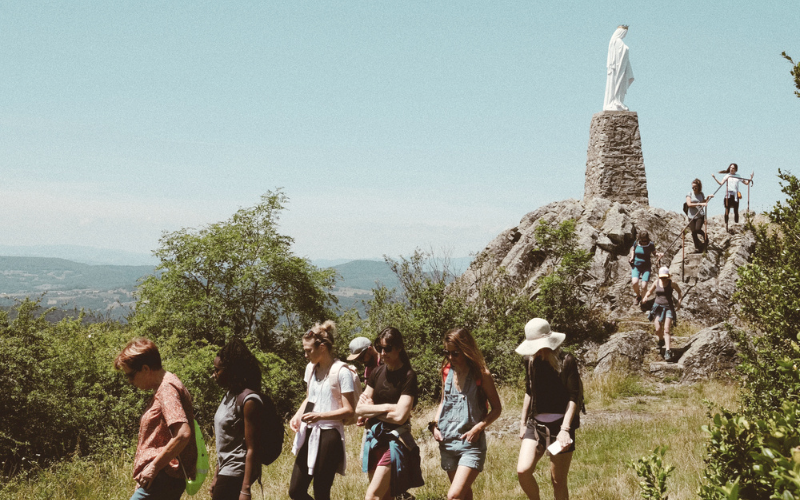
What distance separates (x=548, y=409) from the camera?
5.55 metres

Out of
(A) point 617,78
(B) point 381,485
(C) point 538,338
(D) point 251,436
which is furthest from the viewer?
(A) point 617,78

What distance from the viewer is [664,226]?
848 inches

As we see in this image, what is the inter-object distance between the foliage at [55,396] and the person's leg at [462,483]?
11.7 metres

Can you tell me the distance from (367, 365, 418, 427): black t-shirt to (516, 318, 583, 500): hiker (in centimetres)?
99

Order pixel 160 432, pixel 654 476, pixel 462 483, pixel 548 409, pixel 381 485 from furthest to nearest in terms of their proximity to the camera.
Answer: pixel 548 409, pixel 381 485, pixel 462 483, pixel 160 432, pixel 654 476

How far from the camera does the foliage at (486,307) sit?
16.2 metres

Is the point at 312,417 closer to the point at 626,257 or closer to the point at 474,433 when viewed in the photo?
the point at 474,433

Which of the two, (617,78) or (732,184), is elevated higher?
(617,78)

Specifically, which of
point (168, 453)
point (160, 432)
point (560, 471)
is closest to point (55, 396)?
point (160, 432)

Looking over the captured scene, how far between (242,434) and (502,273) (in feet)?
53.9

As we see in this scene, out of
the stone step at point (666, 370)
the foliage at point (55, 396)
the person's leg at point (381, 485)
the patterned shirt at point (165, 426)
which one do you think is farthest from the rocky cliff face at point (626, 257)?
the patterned shirt at point (165, 426)

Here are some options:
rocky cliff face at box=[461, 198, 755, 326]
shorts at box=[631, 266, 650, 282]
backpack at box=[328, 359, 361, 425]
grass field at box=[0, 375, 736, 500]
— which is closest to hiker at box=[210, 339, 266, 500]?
backpack at box=[328, 359, 361, 425]

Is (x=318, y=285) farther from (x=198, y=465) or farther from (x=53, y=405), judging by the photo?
(x=198, y=465)

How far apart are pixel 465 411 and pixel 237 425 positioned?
1847 mm
